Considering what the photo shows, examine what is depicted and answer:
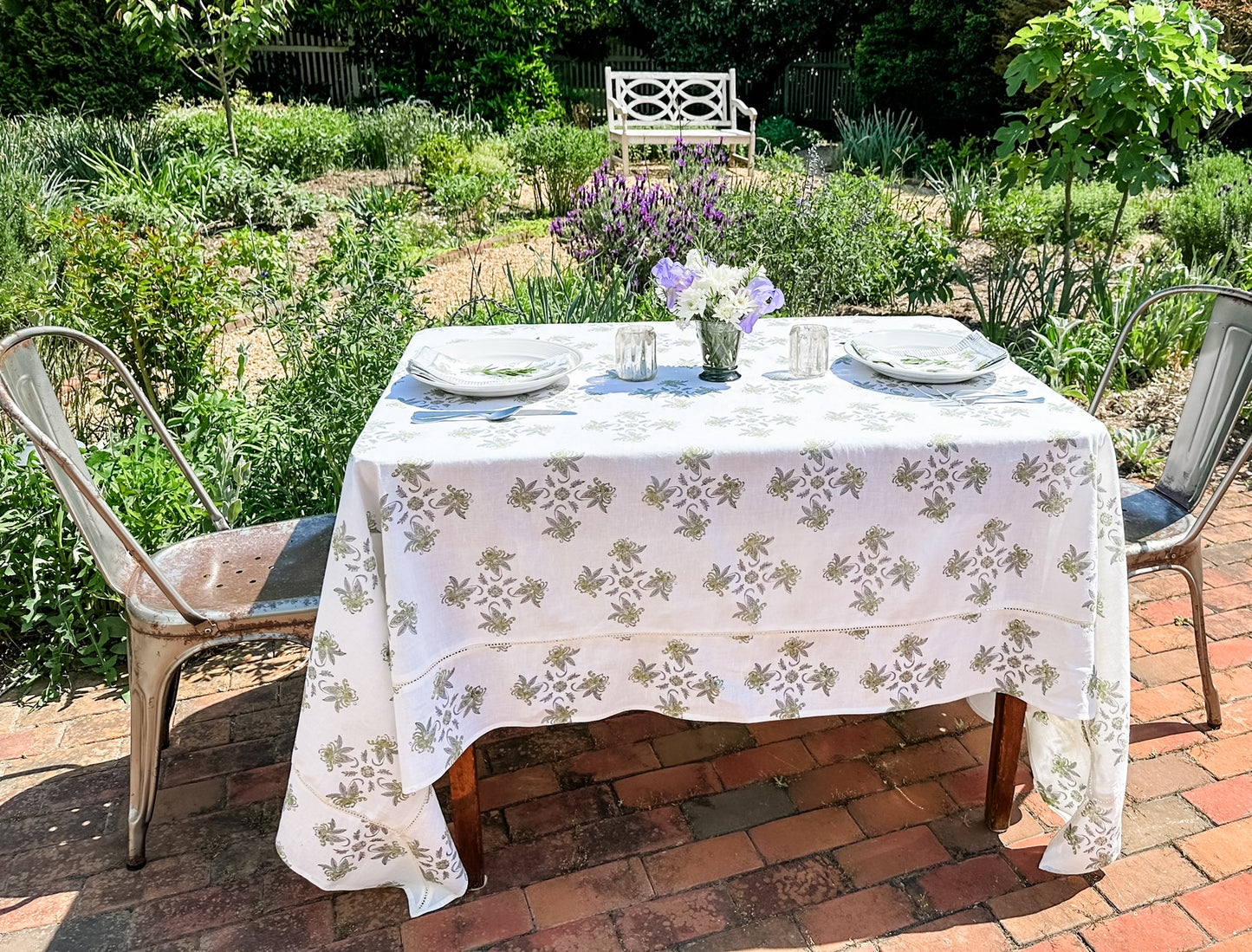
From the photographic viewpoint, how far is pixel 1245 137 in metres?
10.4

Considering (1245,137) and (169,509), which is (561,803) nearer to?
(169,509)

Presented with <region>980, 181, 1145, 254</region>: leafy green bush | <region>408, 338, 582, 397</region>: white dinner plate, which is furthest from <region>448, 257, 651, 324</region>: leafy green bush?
<region>980, 181, 1145, 254</region>: leafy green bush

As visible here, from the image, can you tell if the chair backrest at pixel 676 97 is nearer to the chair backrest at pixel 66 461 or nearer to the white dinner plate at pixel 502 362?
the white dinner plate at pixel 502 362

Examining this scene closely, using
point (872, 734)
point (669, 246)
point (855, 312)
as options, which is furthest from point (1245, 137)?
point (872, 734)

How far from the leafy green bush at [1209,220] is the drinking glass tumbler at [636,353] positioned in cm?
460

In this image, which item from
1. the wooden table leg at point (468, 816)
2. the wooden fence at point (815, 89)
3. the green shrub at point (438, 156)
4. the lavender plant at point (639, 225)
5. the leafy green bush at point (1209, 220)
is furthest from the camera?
the wooden fence at point (815, 89)

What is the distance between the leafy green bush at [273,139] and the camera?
830 centimetres

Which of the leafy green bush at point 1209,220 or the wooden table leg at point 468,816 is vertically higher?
the leafy green bush at point 1209,220

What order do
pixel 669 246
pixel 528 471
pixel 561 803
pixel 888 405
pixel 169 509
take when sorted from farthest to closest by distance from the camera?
1. pixel 669 246
2. pixel 169 509
3. pixel 561 803
4. pixel 888 405
5. pixel 528 471

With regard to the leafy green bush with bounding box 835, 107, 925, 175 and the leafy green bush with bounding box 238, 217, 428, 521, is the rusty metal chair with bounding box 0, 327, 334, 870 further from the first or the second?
the leafy green bush with bounding box 835, 107, 925, 175

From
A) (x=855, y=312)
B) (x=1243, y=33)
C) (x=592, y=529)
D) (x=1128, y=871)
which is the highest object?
(x=1243, y=33)

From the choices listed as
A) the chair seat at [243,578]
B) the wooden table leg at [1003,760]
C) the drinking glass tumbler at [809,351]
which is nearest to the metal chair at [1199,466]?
the wooden table leg at [1003,760]

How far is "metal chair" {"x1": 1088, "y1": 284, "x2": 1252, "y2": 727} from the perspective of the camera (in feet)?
7.29

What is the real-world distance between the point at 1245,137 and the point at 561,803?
1151 cm
